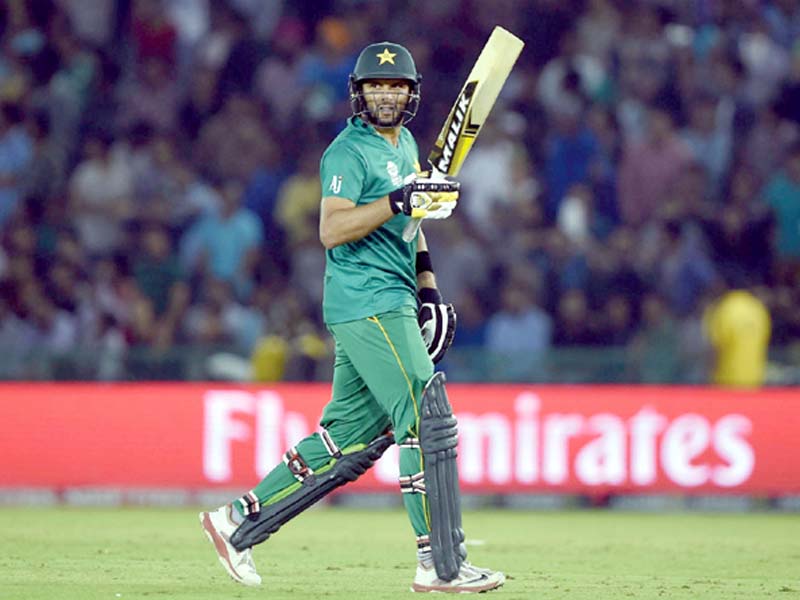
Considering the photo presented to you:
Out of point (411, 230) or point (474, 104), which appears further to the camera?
point (474, 104)

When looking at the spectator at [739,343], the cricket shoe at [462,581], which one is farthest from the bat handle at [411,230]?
the spectator at [739,343]

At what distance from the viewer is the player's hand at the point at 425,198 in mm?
6387

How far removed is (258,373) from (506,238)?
2651mm

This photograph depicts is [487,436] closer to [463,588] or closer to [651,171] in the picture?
[651,171]

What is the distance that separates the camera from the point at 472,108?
22.4 feet

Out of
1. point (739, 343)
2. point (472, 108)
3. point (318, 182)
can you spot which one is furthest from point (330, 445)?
point (318, 182)

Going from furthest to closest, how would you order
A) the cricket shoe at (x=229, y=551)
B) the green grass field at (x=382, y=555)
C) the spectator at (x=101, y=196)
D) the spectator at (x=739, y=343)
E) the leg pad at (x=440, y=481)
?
the spectator at (x=101, y=196), the spectator at (x=739, y=343), the cricket shoe at (x=229, y=551), the green grass field at (x=382, y=555), the leg pad at (x=440, y=481)

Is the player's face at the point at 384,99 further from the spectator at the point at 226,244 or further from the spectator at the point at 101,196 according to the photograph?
the spectator at the point at 101,196

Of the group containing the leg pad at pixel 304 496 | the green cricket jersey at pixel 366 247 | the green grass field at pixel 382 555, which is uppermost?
the green cricket jersey at pixel 366 247

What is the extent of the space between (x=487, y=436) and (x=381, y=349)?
230 inches

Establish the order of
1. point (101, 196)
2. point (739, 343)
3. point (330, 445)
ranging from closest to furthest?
1. point (330, 445)
2. point (739, 343)
3. point (101, 196)

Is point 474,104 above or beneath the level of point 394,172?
above

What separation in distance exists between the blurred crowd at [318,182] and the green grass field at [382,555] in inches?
65.2

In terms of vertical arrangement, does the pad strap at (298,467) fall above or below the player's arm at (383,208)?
below
